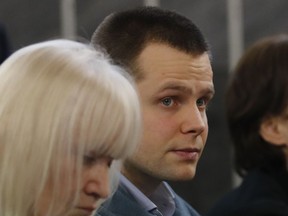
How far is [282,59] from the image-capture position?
8.38 feet

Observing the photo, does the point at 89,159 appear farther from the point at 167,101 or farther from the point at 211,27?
the point at 211,27

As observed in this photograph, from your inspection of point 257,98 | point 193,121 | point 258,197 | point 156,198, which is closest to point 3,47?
point 257,98

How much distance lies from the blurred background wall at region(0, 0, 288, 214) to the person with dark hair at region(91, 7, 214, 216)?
105 inches

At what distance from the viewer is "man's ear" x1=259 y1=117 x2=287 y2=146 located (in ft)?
8.42

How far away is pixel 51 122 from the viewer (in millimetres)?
1512

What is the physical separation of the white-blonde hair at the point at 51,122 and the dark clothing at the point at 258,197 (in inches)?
35.0

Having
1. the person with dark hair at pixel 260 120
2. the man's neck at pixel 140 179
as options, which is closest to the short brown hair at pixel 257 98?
the person with dark hair at pixel 260 120

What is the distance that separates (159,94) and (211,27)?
2.95 metres

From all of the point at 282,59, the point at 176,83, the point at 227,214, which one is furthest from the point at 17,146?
the point at 282,59

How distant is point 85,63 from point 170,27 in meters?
0.48

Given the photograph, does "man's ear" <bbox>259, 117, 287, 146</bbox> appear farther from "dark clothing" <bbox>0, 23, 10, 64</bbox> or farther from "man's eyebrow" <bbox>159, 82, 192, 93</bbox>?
"dark clothing" <bbox>0, 23, 10, 64</bbox>

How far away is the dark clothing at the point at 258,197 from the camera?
2.39 metres

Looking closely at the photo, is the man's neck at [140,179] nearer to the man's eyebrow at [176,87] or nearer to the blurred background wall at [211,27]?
the man's eyebrow at [176,87]

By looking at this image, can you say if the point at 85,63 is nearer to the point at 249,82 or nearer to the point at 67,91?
the point at 67,91
